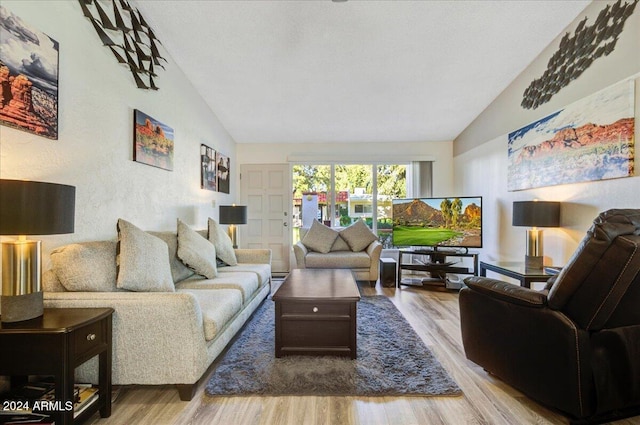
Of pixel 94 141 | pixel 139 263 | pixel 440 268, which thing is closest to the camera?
pixel 139 263

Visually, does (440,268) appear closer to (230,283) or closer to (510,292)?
(510,292)

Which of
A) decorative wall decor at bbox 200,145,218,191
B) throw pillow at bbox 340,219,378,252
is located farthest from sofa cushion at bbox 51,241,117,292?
throw pillow at bbox 340,219,378,252

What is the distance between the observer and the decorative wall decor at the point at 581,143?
2.27 metres

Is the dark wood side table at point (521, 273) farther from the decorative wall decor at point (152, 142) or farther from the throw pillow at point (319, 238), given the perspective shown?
the decorative wall decor at point (152, 142)

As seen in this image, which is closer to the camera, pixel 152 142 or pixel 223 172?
→ pixel 152 142

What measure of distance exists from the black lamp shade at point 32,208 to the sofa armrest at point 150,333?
0.51 meters

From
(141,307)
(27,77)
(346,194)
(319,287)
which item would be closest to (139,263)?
(141,307)

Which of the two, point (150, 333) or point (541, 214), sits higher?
point (541, 214)

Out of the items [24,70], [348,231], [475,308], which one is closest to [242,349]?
[475,308]

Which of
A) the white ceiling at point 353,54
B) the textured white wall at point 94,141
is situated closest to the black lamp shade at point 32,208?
the textured white wall at point 94,141

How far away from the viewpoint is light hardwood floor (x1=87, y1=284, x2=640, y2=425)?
1573mm

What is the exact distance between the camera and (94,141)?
2.16 meters

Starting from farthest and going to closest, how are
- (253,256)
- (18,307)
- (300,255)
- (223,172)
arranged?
(223,172), (300,255), (253,256), (18,307)

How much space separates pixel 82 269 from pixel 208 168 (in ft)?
8.60
